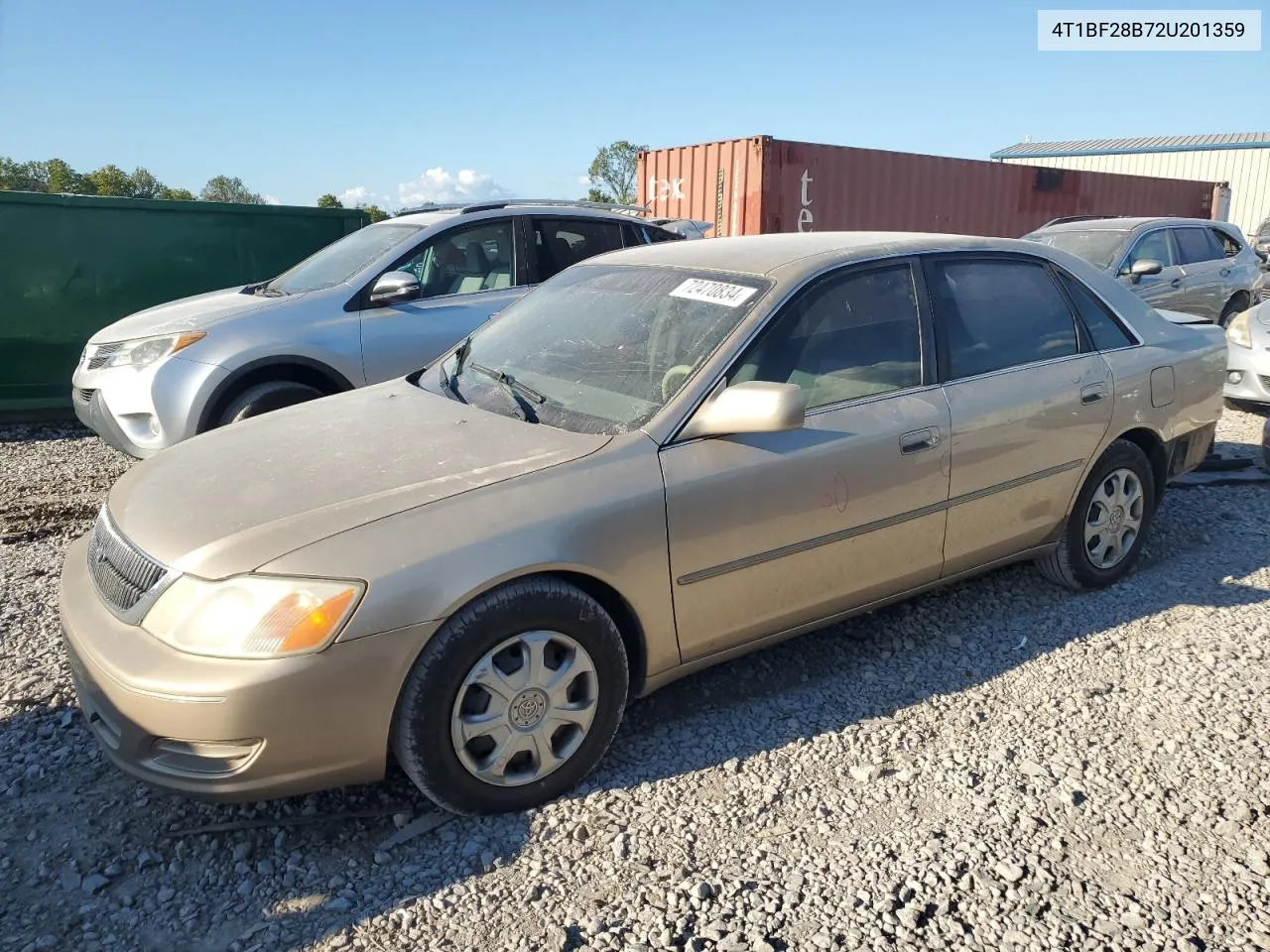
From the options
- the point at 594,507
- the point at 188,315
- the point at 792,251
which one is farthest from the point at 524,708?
the point at 188,315

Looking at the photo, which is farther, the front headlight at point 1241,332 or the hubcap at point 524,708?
the front headlight at point 1241,332

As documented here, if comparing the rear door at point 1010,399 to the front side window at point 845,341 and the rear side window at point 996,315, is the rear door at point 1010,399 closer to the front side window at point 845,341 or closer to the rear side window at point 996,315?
the rear side window at point 996,315

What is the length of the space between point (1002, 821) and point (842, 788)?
17.8 inches

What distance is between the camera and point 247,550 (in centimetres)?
241

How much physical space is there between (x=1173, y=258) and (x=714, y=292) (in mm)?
8536

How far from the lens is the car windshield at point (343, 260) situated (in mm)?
5977

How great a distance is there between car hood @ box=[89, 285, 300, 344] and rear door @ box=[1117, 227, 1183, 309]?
26.1 feet

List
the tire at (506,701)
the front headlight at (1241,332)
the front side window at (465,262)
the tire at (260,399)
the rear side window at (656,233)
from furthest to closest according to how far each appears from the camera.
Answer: the front headlight at (1241,332) < the rear side window at (656,233) < the front side window at (465,262) < the tire at (260,399) < the tire at (506,701)

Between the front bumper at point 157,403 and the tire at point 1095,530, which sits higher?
the front bumper at point 157,403

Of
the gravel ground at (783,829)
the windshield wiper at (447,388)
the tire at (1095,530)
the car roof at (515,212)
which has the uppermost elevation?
the car roof at (515,212)

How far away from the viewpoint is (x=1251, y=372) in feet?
A: 24.7

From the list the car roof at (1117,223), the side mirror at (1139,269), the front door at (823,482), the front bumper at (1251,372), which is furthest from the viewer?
the car roof at (1117,223)

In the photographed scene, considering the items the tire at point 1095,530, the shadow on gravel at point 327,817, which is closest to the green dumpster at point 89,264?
the shadow on gravel at point 327,817

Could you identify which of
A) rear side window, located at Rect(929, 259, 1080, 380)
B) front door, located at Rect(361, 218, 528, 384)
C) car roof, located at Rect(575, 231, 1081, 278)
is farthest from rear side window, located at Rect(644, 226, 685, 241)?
rear side window, located at Rect(929, 259, 1080, 380)
